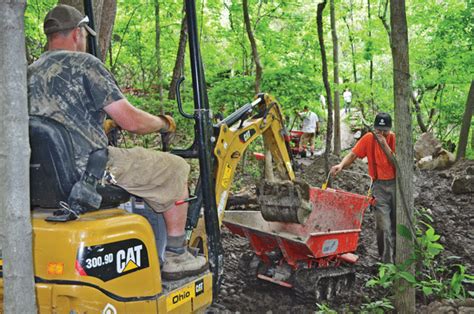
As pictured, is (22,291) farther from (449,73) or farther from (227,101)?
(449,73)

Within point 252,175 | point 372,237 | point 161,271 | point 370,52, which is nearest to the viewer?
point 161,271

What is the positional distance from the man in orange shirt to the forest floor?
425mm

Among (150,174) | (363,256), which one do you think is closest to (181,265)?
(150,174)

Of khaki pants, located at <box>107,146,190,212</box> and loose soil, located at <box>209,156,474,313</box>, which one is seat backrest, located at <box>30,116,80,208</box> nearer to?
khaki pants, located at <box>107,146,190,212</box>

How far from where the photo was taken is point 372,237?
8.74 metres

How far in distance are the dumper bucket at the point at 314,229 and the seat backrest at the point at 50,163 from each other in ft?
9.84

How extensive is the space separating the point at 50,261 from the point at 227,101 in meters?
7.96

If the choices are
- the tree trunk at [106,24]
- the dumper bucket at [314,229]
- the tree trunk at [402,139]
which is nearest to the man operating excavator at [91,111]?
the tree trunk at [402,139]

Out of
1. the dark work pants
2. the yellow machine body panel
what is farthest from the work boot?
the dark work pants

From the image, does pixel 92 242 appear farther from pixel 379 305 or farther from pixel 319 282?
pixel 319 282

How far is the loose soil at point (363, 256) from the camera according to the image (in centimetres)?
574

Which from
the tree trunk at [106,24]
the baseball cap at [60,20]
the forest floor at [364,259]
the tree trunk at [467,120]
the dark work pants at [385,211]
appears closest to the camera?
the baseball cap at [60,20]

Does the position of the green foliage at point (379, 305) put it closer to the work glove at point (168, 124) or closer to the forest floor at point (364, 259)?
the forest floor at point (364, 259)

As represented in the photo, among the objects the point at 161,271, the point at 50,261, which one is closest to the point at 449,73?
the point at 161,271
